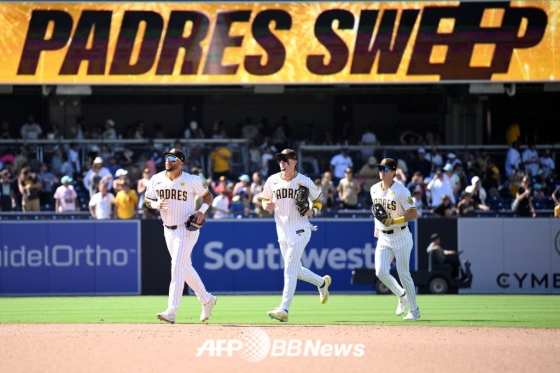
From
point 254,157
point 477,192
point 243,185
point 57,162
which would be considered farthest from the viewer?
point 254,157

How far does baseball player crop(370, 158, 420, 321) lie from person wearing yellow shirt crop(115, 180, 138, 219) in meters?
9.56

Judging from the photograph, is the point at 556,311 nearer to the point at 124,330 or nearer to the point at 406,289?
the point at 406,289

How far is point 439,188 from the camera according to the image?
22594 millimetres

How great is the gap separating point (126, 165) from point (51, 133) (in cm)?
340

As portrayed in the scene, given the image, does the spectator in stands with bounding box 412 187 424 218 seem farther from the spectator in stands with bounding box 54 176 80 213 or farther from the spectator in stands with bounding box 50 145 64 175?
the spectator in stands with bounding box 50 145 64 175

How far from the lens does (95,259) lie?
2058cm

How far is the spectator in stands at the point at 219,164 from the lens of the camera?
24578 millimetres

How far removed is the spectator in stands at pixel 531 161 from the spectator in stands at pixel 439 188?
3.21 metres

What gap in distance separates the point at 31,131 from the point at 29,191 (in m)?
4.31

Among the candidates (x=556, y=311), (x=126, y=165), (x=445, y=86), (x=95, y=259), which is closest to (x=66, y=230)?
(x=95, y=259)

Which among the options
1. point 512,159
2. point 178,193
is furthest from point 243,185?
point 178,193

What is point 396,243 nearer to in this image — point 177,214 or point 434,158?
point 177,214

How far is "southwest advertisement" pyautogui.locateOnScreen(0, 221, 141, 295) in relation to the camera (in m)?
20.4

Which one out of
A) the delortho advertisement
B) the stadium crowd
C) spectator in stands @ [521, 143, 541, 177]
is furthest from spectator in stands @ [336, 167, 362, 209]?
spectator in stands @ [521, 143, 541, 177]
